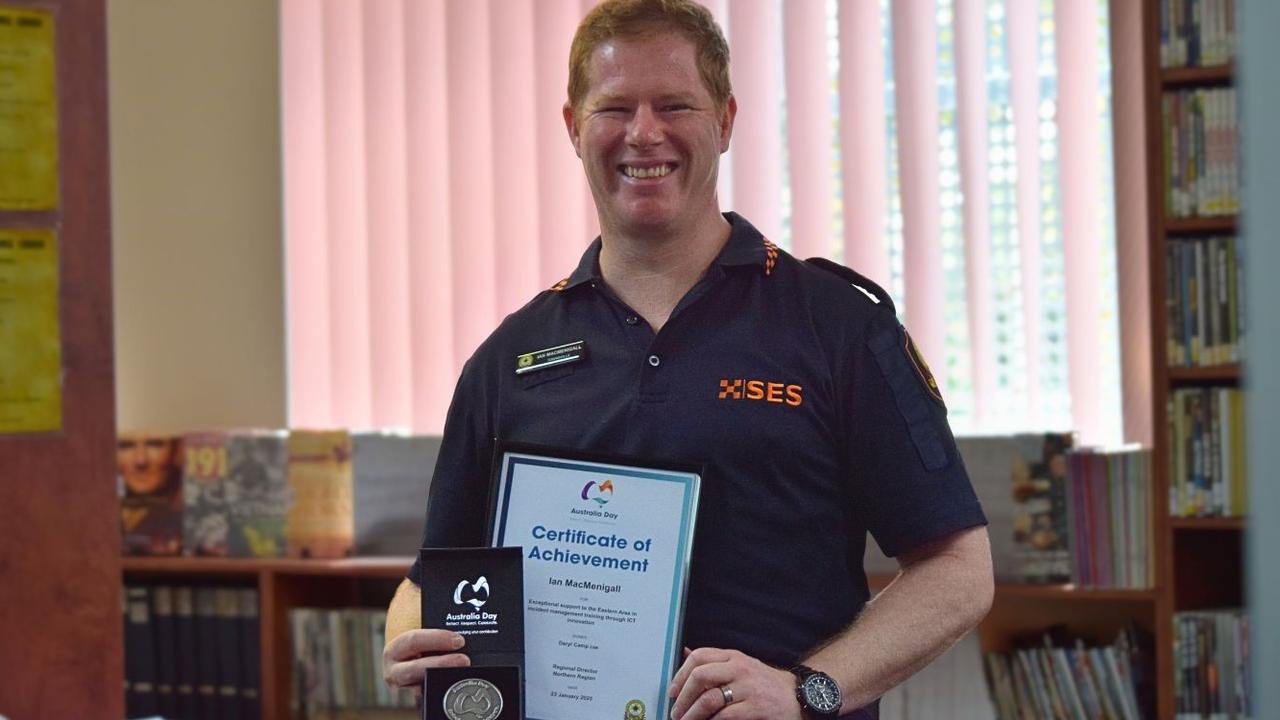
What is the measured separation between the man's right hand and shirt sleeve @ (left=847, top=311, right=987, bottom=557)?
1.52 feet

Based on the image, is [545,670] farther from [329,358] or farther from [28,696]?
[329,358]

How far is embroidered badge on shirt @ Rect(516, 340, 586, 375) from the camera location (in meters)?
1.54

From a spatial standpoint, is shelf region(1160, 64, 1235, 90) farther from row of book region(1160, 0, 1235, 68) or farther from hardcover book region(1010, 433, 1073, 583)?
hardcover book region(1010, 433, 1073, 583)

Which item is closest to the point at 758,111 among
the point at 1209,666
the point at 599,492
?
the point at 1209,666

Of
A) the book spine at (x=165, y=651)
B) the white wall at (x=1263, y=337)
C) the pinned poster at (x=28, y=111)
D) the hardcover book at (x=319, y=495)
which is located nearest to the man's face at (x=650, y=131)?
the pinned poster at (x=28, y=111)

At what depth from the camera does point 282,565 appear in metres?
3.40

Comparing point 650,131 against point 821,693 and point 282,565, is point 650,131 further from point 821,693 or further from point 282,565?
point 282,565

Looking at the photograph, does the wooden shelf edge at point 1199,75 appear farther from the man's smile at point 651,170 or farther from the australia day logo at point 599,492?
the australia day logo at point 599,492

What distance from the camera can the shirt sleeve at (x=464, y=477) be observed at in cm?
160

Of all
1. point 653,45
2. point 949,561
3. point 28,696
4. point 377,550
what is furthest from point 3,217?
point 377,550

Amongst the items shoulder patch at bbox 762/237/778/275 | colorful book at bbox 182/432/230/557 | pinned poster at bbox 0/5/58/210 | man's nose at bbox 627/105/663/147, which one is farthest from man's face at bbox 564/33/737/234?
colorful book at bbox 182/432/230/557

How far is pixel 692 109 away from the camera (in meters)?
1.50

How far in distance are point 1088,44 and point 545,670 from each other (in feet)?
7.60

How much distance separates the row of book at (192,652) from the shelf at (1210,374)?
228 centimetres
